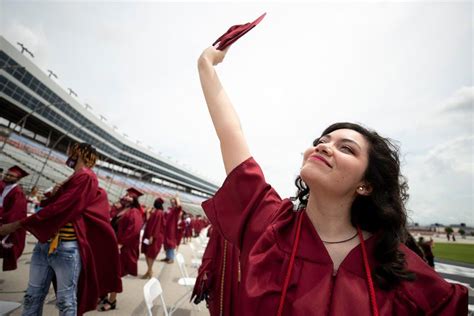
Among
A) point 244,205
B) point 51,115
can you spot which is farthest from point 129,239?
point 51,115

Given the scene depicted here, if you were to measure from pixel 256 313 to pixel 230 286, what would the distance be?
54.6 inches

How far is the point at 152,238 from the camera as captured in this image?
22.4 ft

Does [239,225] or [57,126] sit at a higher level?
[57,126]

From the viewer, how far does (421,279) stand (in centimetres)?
83

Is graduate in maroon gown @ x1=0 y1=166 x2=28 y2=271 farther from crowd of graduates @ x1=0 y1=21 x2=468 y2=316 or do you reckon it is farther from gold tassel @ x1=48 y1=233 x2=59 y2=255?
crowd of graduates @ x1=0 y1=21 x2=468 y2=316

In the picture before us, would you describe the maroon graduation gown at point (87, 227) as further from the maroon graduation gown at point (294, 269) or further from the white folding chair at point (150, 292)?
the maroon graduation gown at point (294, 269)

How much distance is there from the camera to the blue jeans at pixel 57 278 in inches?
88.3

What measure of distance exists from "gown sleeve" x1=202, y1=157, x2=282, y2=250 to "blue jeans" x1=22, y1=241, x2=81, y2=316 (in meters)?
2.22

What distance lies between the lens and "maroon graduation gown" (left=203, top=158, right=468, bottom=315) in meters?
0.77

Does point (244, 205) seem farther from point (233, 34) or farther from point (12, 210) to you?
point (12, 210)

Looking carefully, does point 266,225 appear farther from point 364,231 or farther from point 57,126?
point 57,126

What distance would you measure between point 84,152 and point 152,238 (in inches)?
189

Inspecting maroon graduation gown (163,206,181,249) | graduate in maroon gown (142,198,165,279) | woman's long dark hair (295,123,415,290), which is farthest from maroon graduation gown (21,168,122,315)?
maroon graduation gown (163,206,181,249)

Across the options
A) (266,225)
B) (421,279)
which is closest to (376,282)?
(421,279)
